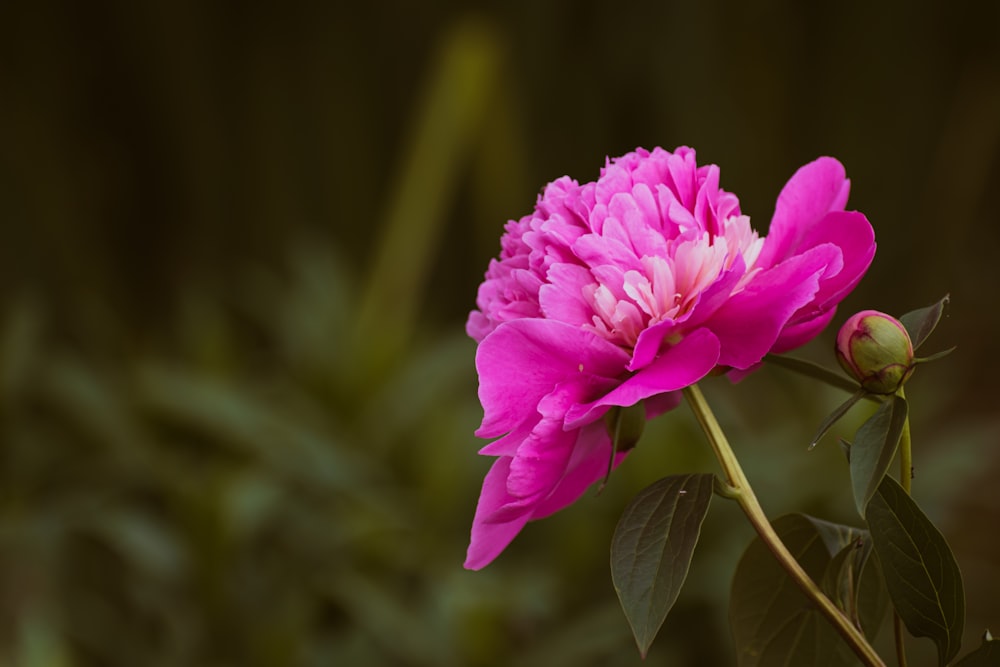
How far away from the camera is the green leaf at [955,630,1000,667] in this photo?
0.22 metres

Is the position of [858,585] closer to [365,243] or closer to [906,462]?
[906,462]

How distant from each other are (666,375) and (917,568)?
0.07m

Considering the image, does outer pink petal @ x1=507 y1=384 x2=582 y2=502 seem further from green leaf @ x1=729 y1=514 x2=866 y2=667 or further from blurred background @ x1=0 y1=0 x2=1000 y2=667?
blurred background @ x1=0 y1=0 x2=1000 y2=667

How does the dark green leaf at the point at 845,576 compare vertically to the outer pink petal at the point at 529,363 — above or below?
below

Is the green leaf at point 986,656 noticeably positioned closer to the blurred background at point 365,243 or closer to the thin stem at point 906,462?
the thin stem at point 906,462

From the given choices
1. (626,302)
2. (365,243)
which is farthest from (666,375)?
(365,243)

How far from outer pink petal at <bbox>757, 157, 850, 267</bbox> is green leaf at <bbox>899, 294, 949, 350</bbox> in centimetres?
3

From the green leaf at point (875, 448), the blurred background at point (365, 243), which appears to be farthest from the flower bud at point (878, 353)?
the blurred background at point (365, 243)

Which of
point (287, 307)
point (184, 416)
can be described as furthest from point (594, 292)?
point (287, 307)

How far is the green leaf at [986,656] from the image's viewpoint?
0.22 m

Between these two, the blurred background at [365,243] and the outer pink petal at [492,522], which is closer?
the outer pink petal at [492,522]

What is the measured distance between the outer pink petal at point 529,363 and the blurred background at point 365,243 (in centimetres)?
75

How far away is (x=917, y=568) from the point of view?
0.23 m

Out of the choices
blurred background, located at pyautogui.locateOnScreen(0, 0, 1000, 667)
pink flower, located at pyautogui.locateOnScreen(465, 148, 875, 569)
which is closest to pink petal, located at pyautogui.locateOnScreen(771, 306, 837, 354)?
pink flower, located at pyautogui.locateOnScreen(465, 148, 875, 569)
